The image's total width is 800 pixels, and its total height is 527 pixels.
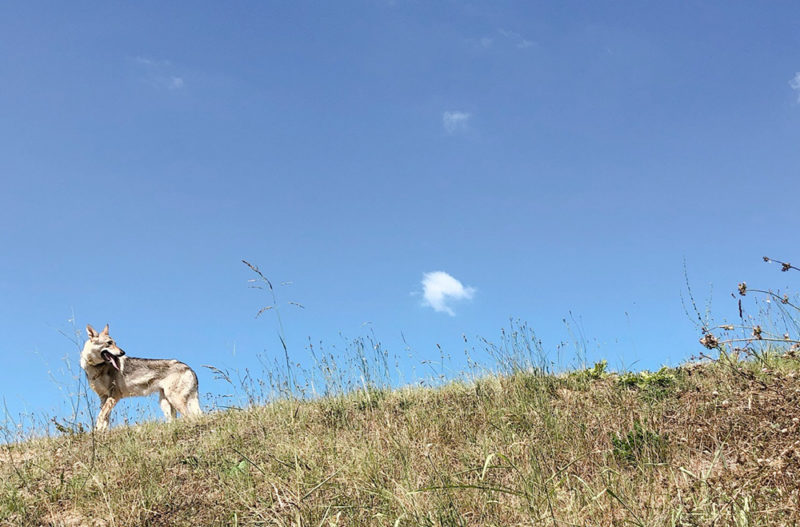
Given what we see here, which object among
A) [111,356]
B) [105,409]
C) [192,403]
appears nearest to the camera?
[105,409]

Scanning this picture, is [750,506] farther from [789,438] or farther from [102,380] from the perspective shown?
[102,380]

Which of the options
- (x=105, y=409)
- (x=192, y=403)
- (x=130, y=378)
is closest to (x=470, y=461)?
(x=192, y=403)

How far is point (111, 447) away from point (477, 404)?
4400 millimetres

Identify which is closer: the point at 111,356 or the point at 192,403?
the point at 111,356

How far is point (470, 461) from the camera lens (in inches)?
193

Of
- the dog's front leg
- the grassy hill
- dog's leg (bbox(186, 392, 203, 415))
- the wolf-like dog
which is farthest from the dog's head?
the grassy hill

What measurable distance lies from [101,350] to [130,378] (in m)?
0.81

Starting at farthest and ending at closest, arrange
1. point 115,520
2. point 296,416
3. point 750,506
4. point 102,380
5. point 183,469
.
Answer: point 102,380, point 296,416, point 183,469, point 115,520, point 750,506

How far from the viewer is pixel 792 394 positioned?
4848mm

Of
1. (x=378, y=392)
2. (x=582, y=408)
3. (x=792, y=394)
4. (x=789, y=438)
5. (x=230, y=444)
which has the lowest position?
(x=789, y=438)

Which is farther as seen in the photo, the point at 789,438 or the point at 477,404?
the point at 477,404

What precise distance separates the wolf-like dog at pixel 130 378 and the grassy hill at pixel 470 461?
3.84 metres

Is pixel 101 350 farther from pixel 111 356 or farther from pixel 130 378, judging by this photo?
pixel 130 378

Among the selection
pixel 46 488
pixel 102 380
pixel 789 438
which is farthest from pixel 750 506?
pixel 102 380
